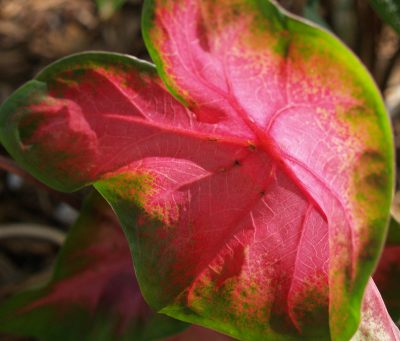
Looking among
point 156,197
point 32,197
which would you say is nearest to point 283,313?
point 156,197

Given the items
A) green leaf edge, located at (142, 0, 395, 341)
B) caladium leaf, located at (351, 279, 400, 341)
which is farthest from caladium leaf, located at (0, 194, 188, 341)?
green leaf edge, located at (142, 0, 395, 341)

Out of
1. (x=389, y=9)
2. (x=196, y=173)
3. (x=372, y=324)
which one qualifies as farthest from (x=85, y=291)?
(x=389, y=9)

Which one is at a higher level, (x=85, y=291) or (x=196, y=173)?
(x=196, y=173)

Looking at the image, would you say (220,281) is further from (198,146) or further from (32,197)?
(32,197)

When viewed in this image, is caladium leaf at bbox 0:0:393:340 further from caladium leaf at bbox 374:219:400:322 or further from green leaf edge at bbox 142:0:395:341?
caladium leaf at bbox 374:219:400:322

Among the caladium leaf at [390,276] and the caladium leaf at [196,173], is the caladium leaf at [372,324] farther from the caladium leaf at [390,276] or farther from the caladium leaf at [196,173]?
the caladium leaf at [390,276]

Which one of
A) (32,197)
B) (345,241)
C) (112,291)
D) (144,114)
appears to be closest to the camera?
(345,241)

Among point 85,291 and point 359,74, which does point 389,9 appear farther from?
point 85,291
